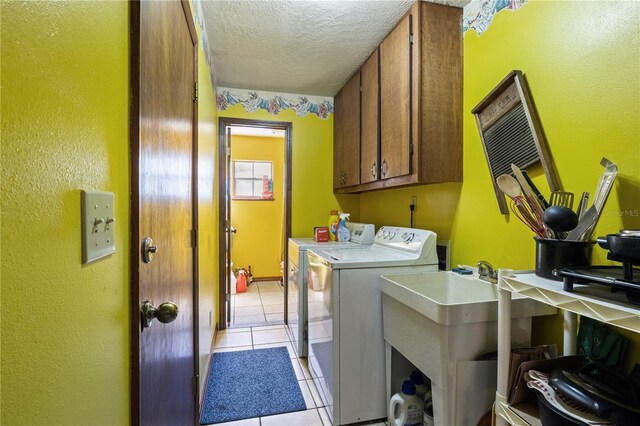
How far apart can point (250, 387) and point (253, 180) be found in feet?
10.9

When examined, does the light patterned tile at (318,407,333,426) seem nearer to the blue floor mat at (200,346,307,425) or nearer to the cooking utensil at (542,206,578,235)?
the blue floor mat at (200,346,307,425)

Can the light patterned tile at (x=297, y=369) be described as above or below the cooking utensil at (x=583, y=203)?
below

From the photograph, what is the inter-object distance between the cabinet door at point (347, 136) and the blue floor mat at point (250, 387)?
5.11 ft

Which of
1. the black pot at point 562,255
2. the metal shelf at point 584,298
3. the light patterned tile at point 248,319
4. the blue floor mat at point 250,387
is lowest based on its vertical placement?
the blue floor mat at point 250,387

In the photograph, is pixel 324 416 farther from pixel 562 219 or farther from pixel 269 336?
pixel 562 219

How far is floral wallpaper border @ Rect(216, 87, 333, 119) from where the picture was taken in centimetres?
295

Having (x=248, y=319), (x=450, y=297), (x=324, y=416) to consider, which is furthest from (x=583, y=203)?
(x=248, y=319)

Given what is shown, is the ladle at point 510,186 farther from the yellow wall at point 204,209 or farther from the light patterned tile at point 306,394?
the light patterned tile at point 306,394

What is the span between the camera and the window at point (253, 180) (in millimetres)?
4828

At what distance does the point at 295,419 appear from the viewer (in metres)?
1.77

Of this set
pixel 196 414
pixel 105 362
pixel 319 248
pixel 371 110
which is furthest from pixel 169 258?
pixel 371 110

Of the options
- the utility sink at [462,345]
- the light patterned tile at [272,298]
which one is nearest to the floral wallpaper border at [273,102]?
the light patterned tile at [272,298]

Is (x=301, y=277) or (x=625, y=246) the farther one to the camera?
(x=301, y=277)

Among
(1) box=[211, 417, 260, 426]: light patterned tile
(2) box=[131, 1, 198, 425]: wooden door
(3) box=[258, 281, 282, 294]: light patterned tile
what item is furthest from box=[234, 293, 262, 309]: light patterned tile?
(2) box=[131, 1, 198, 425]: wooden door
